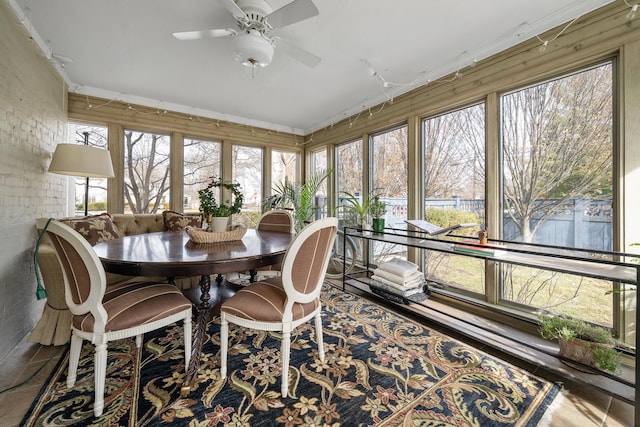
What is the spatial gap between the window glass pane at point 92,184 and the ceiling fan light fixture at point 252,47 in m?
2.87

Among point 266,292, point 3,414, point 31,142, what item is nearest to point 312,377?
point 266,292

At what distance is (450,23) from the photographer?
2133mm

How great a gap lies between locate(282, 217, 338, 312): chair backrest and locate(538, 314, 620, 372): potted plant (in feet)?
5.35

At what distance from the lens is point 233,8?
167 cm

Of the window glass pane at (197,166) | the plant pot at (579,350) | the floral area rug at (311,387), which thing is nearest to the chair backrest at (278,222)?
the floral area rug at (311,387)

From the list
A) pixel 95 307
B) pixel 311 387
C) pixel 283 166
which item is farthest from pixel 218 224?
pixel 283 166

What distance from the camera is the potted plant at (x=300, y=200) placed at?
436 centimetres

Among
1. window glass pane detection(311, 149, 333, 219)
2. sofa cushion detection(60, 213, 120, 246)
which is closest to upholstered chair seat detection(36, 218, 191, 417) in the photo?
sofa cushion detection(60, 213, 120, 246)

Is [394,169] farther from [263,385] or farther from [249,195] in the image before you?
[263,385]

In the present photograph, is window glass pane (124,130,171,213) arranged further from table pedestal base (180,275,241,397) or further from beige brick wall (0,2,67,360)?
table pedestal base (180,275,241,397)

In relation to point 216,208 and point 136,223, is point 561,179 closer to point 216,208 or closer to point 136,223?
point 216,208

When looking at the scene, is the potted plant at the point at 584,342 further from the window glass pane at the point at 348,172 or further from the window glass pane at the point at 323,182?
the window glass pane at the point at 323,182

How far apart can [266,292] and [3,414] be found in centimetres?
144

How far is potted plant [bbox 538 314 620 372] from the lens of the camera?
58.5 inches
